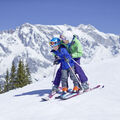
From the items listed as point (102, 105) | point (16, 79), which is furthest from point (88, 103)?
point (16, 79)

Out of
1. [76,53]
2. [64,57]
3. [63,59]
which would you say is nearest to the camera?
[64,57]

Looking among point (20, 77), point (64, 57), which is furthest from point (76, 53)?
point (20, 77)

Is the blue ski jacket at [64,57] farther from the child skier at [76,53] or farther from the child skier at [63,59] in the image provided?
the child skier at [76,53]

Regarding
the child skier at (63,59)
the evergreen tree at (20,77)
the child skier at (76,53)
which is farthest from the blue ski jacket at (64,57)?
the evergreen tree at (20,77)

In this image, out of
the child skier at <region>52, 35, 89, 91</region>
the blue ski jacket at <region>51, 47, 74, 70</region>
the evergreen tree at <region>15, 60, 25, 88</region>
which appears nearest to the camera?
the blue ski jacket at <region>51, 47, 74, 70</region>

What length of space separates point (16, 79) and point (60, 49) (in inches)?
1389

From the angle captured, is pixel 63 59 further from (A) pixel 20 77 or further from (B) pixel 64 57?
(A) pixel 20 77

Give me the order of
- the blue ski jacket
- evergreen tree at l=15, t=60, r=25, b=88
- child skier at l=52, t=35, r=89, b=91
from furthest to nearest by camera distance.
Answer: evergreen tree at l=15, t=60, r=25, b=88 < child skier at l=52, t=35, r=89, b=91 < the blue ski jacket

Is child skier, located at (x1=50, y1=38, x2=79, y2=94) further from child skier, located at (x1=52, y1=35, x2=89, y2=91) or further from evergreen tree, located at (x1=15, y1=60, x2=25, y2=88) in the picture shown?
evergreen tree, located at (x1=15, y1=60, x2=25, y2=88)

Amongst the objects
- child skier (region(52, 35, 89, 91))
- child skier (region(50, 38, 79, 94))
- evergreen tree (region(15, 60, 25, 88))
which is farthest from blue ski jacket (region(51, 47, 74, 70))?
evergreen tree (region(15, 60, 25, 88))

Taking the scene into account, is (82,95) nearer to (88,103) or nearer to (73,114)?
(88,103)

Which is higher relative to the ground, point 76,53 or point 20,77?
point 76,53

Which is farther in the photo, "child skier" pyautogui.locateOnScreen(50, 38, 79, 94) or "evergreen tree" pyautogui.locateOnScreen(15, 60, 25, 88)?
"evergreen tree" pyautogui.locateOnScreen(15, 60, 25, 88)

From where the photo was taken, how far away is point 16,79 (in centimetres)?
4244
